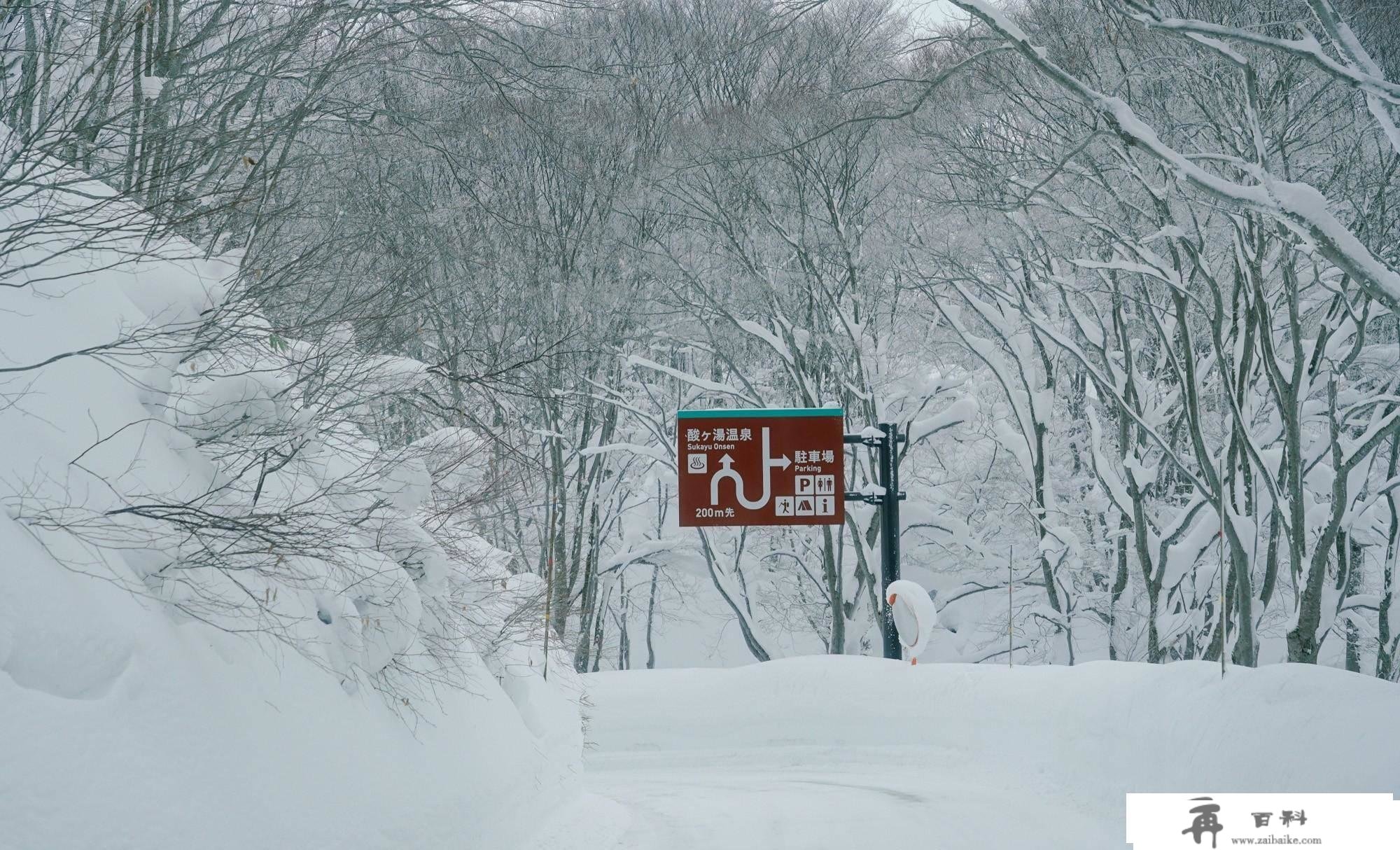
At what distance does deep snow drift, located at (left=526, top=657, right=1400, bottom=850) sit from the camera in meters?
6.78

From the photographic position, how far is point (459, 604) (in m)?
7.53

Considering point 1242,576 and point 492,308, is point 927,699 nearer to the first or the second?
point 1242,576

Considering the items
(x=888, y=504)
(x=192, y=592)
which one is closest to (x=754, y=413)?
(x=888, y=504)

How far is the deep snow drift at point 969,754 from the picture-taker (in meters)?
6.78

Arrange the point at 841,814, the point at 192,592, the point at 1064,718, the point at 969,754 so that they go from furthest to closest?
the point at 969,754
the point at 1064,718
the point at 841,814
the point at 192,592

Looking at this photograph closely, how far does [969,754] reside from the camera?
11492 mm

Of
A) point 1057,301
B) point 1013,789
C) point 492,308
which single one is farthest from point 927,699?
point 492,308

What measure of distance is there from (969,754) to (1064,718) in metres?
1.84

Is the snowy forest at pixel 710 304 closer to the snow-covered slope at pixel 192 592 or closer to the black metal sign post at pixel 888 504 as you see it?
the snow-covered slope at pixel 192 592

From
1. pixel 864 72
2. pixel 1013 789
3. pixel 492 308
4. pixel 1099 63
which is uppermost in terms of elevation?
pixel 864 72

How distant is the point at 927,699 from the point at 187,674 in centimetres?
944

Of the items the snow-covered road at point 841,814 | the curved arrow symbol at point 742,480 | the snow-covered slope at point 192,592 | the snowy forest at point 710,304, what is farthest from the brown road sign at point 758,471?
the snow-covered slope at point 192,592

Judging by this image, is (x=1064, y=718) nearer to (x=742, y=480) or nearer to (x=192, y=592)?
(x=742, y=480)

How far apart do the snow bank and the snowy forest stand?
120cm
